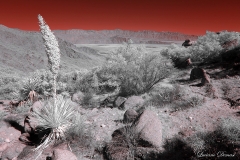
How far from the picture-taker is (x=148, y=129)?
398 cm

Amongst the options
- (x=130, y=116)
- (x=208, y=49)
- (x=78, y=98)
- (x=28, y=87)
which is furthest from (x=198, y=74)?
(x=28, y=87)

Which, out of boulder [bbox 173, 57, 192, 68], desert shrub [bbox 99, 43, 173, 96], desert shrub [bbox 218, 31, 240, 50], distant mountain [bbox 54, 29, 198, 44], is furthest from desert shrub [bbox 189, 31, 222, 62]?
distant mountain [bbox 54, 29, 198, 44]

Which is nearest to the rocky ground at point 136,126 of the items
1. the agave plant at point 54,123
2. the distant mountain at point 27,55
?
the agave plant at point 54,123

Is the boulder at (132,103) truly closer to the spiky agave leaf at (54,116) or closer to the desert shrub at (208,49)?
the spiky agave leaf at (54,116)

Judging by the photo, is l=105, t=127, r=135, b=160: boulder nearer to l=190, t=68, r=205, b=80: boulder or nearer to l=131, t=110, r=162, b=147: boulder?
l=131, t=110, r=162, b=147: boulder

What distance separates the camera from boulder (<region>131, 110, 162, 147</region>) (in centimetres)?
385

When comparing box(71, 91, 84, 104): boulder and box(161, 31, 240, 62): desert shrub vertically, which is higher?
box(161, 31, 240, 62): desert shrub

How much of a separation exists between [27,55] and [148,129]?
2567 centimetres

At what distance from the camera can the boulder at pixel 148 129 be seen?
12.6 feet

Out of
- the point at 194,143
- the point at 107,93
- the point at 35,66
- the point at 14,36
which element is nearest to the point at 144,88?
the point at 107,93

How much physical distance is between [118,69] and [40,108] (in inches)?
201

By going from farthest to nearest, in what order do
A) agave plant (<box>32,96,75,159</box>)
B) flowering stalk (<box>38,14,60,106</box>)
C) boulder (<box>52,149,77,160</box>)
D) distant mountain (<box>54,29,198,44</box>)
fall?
distant mountain (<box>54,29,198,44</box>) < agave plant (<box>32,96,75,159</box>) < flowering stalk (<box>38,14,60,106</box>) < boulder (<box>52,149,77,160</box>)

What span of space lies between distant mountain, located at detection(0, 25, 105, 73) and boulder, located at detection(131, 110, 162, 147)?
1689cm

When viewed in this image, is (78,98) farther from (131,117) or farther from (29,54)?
(29,54)
